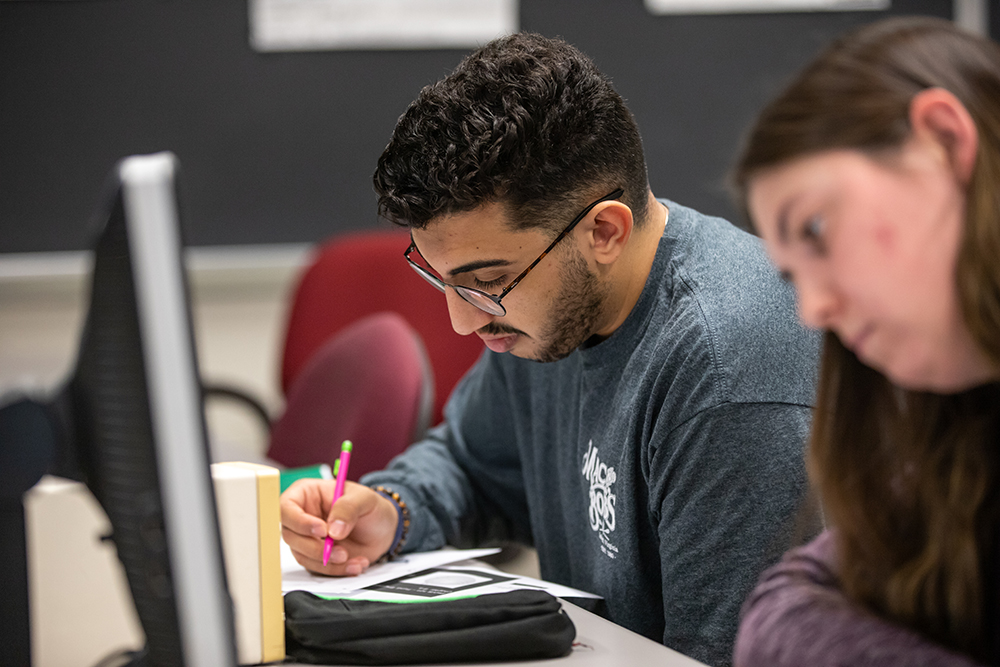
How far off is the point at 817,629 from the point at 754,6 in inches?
111

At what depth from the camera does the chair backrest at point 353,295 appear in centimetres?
258

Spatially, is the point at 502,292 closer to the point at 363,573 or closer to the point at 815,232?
the point at 363,573

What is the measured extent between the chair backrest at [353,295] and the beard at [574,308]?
4.41 ft

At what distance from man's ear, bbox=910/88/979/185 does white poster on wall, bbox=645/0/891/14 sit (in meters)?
2.61

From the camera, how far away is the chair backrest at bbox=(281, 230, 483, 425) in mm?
2584

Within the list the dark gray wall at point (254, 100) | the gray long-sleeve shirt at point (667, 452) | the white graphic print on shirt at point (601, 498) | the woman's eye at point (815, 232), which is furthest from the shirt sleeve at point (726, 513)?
the dark gray wall at point (254, 100)

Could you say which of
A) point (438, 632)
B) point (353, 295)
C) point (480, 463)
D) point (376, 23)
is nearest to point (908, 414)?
point (438, 632)

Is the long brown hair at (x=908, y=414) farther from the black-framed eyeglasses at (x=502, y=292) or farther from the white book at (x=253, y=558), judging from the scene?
the white book at (x=253, y=558)

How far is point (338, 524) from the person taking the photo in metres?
1.17

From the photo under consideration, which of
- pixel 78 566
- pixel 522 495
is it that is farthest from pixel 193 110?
pixel 522 495

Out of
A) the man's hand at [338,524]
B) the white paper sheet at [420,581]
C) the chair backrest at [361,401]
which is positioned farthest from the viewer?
the chair backrest at [361,401]

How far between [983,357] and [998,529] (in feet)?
0.51

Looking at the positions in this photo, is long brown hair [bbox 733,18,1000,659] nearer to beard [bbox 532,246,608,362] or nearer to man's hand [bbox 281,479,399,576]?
beard [bbox 532,246,608,362]

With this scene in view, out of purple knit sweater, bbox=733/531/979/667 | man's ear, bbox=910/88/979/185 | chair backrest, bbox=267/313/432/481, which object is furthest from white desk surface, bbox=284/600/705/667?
chair backrest, bbox=267/313/432/481
